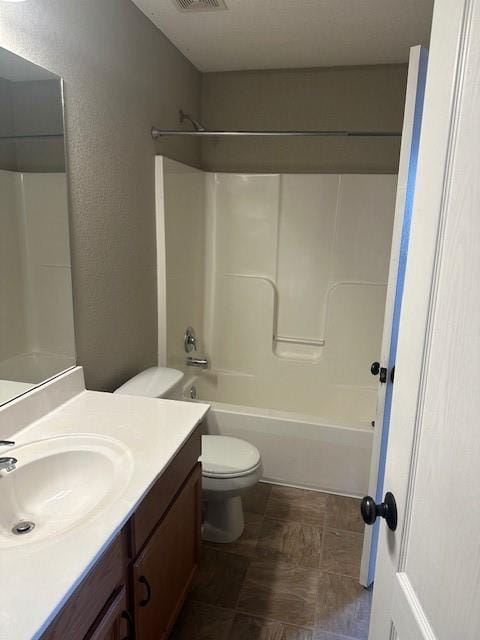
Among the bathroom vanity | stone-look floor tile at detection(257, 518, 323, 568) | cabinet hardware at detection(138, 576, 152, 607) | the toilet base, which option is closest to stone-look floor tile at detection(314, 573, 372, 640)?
stone-look floor tile at detection(257, 518, 323, 568)

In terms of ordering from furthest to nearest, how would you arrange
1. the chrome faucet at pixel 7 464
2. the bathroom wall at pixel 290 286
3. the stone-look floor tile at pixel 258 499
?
1. the bathroom wall at pixel 290 286
2. the stone-look floor tile at pixel 258 499
3. the chrome faucet at pixel 7 464

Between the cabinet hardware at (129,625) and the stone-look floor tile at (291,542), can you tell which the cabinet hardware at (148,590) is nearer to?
the cabinet hardware at (129,625)

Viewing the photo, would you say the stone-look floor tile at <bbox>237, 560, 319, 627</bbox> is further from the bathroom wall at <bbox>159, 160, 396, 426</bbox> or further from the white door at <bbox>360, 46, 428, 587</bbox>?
the bathroom wall at <bbox>159, 160, 396, 426</bbox>

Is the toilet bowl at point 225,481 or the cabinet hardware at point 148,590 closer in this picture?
the cabinet hardware at point 148,590

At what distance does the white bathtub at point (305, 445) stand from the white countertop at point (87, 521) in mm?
885

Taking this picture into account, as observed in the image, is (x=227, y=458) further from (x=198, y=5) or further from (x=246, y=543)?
(x=198, y=5)

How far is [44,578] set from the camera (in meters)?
0.76

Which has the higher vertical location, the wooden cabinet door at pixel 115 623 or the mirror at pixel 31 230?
the mirror at pixel 31 230

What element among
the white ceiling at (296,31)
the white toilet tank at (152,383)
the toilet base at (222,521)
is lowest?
the toilet base at (222,521)

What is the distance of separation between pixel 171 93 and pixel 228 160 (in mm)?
690

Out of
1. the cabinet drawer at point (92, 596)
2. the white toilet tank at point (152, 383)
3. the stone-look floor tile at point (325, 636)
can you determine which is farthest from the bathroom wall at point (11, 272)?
the stone-look floor tile at point (325, 636)

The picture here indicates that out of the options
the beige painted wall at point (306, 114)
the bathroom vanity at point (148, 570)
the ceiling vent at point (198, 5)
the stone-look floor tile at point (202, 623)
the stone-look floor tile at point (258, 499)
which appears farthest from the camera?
the beige painted wall at point (306, 114)

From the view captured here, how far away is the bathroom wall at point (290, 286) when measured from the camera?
9.27 feet

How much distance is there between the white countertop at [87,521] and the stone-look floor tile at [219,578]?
2.73ft
